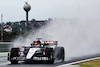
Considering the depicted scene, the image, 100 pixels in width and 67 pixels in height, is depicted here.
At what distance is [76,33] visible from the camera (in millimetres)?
31250

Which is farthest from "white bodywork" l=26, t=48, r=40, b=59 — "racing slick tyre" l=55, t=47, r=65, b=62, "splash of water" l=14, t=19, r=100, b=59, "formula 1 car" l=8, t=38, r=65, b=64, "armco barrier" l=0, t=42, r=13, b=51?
"armco barrier" l=0, t=42, r=13, b=51

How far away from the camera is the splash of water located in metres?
28.3

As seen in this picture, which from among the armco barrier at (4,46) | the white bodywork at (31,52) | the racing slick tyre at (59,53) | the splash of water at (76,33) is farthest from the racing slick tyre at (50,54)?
the armco barrier at (4,46)

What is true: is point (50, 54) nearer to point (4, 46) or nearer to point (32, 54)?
point (32, 54)

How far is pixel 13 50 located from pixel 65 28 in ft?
48.0

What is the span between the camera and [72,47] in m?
28.4

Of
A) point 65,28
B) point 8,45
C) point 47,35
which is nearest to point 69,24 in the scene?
point 65,28

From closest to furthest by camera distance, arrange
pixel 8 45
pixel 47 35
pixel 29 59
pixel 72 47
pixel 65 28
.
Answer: pixel 29 59 < pixel 47 35 < pixel 72 47 < pixel 65 28 < pixel 8 45

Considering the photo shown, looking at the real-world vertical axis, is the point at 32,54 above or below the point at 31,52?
below

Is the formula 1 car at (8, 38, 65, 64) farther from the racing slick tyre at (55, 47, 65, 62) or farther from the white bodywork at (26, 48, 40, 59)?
the racing slick tyre at (55, 47, 65, 62)

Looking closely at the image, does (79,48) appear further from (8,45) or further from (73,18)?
(8,45)

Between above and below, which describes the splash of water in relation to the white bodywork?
above

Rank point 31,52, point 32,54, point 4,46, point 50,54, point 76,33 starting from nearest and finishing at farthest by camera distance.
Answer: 1. point 50,54
2. point 32,54
3. point 31,52
4. point 76,33
5. point 4,46

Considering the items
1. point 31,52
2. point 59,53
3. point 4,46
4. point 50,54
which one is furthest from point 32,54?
point 4,46
